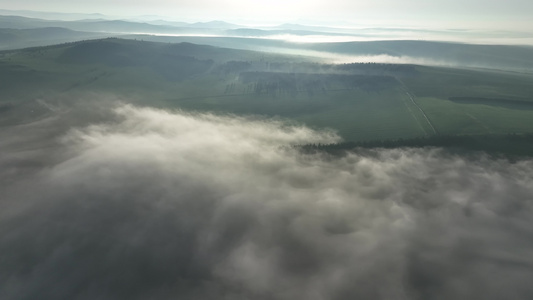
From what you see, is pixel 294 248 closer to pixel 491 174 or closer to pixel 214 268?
pixel 214 268

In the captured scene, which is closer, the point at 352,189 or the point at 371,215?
the point at 371,215

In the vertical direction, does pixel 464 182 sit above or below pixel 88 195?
above

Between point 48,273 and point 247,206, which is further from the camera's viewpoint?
point 247,206

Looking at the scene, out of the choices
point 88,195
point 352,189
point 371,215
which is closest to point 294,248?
point 371,215

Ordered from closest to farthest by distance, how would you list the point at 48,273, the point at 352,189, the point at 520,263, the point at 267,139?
the point at 48,273 → the point at 520,263 → the point at 352,189 → the point at 267,139

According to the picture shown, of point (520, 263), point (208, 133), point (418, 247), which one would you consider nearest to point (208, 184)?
point (208, 133)

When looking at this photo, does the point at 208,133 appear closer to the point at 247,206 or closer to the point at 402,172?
the point at 247,206

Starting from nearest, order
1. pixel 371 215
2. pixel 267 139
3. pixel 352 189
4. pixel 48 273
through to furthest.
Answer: pixel 48 273 → pixel 371 215 → pixel 352 189 → pixel 267 139

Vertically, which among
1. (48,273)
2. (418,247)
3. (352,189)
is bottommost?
(48,273)

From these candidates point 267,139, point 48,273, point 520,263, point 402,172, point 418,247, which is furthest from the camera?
point 267,139
